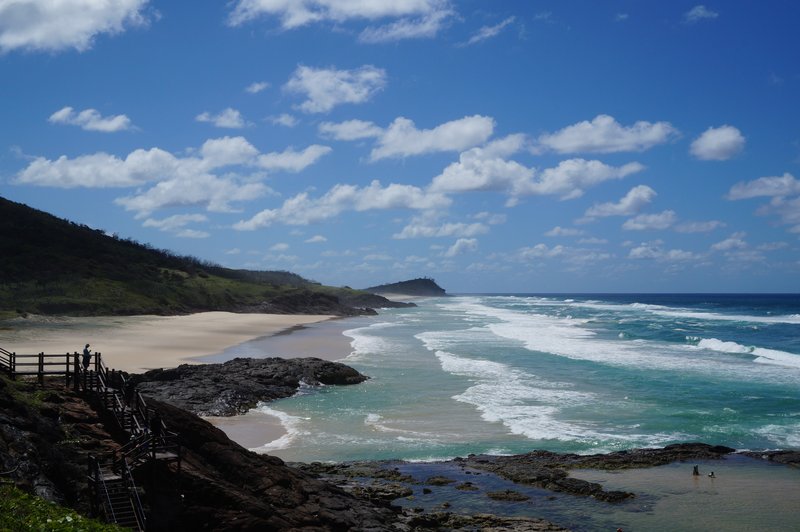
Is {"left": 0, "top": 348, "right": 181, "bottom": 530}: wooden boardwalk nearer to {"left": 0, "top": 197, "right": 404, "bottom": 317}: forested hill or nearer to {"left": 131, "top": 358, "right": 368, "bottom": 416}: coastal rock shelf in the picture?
{"left": 131, "top": 358, "right": 368, "bottom": 416}: coastal rock shelf

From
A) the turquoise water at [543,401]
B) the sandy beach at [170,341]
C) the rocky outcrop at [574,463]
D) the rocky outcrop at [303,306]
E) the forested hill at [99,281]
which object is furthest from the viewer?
the rocky outcrop at [303,306]

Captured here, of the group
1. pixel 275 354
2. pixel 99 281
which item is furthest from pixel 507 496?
pixel 99 281

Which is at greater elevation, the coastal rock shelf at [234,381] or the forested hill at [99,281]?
the forested hill at [99,281]

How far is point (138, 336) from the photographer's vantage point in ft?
181

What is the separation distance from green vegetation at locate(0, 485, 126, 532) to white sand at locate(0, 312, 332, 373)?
2741 centimetres

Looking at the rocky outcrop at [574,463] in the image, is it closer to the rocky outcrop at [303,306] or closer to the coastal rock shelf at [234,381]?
the coastal rock shelf at [234,381]

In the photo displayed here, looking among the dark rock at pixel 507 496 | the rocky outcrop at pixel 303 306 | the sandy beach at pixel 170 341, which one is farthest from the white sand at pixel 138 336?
the dark rock at pixel 507 496

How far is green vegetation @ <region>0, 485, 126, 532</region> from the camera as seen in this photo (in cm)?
966

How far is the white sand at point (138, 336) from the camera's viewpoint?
4153 cm

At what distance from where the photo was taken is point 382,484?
19.5m

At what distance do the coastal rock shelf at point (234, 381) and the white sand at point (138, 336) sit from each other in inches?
164

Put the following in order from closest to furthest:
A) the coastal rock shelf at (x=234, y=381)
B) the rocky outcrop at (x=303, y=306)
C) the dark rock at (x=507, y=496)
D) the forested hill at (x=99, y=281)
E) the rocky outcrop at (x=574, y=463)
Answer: the dark rock at (x=507, y=496) < the rocky outcrop at (x=574, y=463) < the coastal rock shelf at (x=234, y=381) < the forested hill at (x=99, y=281) < the rocky outcrop at (x=303, y=306)

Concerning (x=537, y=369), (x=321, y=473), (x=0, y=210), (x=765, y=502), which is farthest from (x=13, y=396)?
(x=0, y=210)

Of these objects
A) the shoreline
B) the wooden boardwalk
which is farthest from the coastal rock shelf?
the wooden boardwalk
